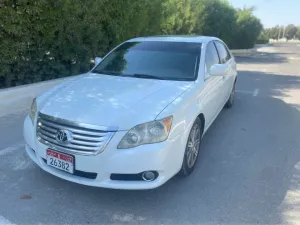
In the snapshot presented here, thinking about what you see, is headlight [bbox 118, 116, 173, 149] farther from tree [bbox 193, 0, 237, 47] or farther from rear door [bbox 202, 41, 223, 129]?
tree [bbox 193, 0, 237, 47]

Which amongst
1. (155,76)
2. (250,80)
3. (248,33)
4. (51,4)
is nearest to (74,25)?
(51,4)

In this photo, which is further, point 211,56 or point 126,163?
point 211,56

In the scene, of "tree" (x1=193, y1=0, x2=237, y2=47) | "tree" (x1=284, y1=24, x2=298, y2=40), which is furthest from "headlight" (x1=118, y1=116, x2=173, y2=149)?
"tree" (x1=284, y1=24, x2=298, y2=40)

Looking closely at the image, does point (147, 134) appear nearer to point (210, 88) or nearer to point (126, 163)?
point (126, 163)

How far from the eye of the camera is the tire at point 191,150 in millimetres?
3066

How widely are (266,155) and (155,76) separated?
1862 mm

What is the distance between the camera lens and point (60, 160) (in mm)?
2676

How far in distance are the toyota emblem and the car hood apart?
13 cm

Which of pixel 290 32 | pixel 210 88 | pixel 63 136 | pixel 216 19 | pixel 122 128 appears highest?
pixel 290 32

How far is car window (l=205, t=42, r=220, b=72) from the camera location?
4.04 meters

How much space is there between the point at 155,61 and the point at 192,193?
6.05 ft

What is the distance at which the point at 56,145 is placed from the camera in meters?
2.68

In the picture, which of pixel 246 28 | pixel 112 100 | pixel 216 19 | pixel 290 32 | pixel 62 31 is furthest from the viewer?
pixel 290 32

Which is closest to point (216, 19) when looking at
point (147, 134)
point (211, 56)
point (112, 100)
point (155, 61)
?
point (211, 56)
